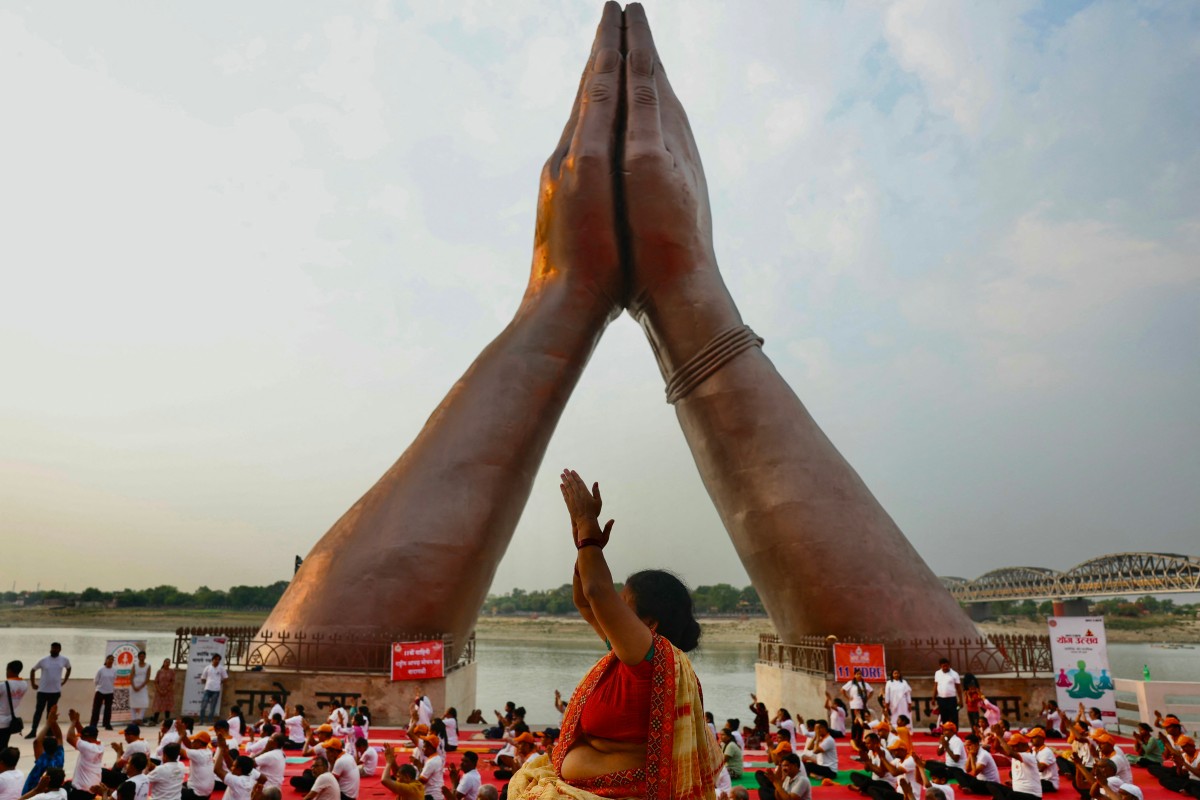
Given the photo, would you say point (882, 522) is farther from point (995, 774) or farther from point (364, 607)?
point (364, 607)

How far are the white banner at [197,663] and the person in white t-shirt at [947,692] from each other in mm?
12281

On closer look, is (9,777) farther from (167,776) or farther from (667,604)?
(667,604)

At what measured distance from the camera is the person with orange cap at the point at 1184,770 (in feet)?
29.2

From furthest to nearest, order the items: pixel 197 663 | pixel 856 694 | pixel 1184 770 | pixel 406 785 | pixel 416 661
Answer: pixel 197 663 → pixel 416 661 → pixel 856 694 → pixel 1184 770 → pixel 406 785

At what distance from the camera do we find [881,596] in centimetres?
1470

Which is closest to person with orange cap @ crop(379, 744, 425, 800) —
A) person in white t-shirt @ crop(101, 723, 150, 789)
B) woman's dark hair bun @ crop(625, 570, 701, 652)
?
person in white t-shirt @ crop(101, 723, 150, 789)

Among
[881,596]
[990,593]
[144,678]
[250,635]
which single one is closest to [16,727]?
[144,678]

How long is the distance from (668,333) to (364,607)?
877 centimetres

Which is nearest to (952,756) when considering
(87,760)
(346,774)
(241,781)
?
(346,774)

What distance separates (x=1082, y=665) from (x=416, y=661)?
1148cm

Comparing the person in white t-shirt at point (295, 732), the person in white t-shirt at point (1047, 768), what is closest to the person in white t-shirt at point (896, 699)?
the person in white t-shirt at point (1047, 768)

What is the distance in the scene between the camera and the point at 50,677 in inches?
484

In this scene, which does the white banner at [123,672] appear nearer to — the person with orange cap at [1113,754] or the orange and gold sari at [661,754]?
the orange and gold sari at [661,754]

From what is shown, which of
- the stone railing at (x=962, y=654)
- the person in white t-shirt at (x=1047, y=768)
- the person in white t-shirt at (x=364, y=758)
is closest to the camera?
the person in white t-shirt at (x=1047, y=768)
